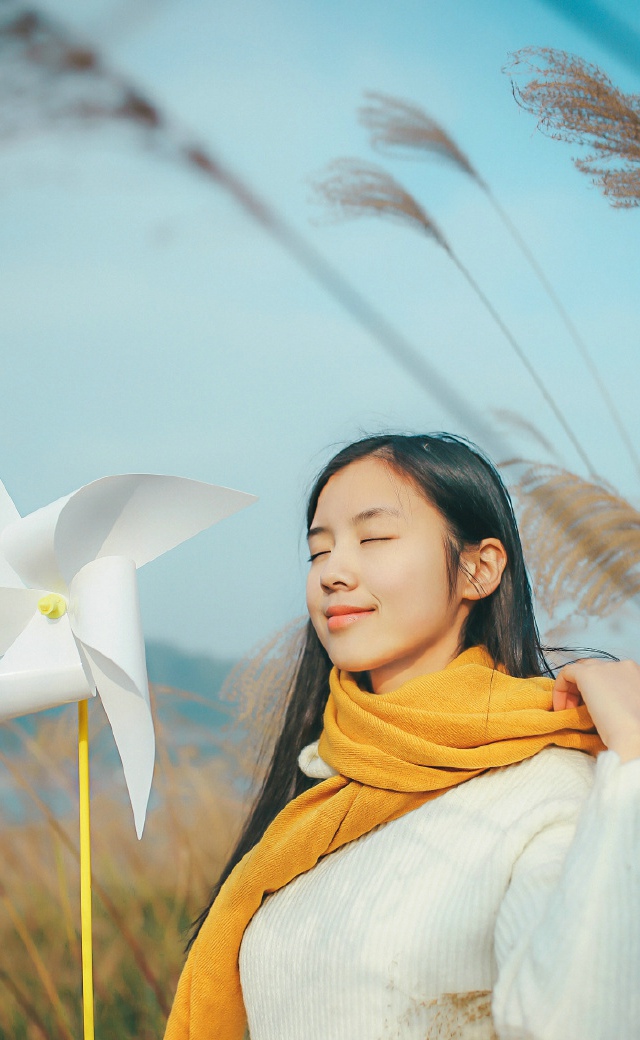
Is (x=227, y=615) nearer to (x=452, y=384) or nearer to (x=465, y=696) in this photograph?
(x=452, y=384)

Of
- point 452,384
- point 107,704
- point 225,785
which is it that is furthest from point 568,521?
point 107,704

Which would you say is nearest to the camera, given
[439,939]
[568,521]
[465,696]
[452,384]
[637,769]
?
[637,769]

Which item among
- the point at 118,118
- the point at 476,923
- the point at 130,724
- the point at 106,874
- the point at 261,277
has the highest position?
the point at 118,118

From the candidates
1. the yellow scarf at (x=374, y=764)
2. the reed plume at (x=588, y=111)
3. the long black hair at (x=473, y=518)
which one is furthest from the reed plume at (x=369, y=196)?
the yellow scarf at (x=374, y=764)

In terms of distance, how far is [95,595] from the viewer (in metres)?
1.02

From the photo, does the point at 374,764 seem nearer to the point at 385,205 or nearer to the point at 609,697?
the point at 609,697

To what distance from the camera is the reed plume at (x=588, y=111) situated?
5.30ft

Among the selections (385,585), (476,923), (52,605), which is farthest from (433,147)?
(476,923)

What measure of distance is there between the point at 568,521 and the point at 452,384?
325mm

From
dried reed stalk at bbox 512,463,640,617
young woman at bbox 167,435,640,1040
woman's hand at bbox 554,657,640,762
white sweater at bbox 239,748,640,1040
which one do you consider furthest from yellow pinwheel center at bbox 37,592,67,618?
dried reed stalk at bbox 512,463,640,617

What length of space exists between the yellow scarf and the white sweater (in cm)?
2

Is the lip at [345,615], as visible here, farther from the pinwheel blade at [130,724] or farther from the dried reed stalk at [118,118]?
the dried reed stalk at [118,118]

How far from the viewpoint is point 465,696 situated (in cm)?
98

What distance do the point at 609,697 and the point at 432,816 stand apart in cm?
21
